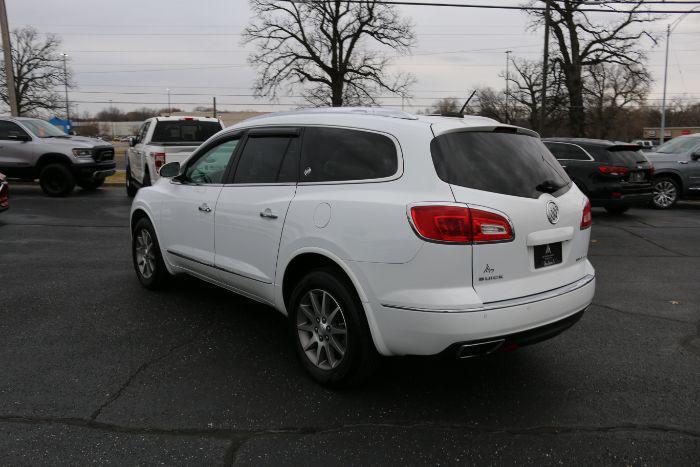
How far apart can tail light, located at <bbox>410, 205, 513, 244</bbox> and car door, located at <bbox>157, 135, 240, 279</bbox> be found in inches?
83.2

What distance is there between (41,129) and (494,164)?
1466cm

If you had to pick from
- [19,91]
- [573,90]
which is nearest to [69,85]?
[19,91]

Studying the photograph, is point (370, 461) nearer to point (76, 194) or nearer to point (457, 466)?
point (457, 466)

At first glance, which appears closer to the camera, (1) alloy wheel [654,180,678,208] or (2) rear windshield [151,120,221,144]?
(2) rear windshield [151,120,221,144]

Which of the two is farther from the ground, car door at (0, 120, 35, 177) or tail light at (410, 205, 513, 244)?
car door at (0, 120, 35, 177)

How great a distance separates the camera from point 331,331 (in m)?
3.57

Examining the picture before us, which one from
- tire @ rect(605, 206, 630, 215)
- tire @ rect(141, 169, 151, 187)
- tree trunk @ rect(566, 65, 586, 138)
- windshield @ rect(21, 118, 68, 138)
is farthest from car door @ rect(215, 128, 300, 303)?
tree trunk @ rect(566, 65, 586, 138)

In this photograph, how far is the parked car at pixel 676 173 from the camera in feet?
43.9

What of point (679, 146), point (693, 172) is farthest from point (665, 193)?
point (679, 146)

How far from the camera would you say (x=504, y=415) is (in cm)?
331

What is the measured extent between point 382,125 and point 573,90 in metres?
36.8

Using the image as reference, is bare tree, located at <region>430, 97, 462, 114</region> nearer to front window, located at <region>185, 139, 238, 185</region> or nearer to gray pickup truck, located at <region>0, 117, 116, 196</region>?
front window, located at <region>185, 139, 238, 185</region>

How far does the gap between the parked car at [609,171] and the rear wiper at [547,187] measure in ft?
29.8

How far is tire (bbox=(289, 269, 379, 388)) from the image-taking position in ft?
11.0
